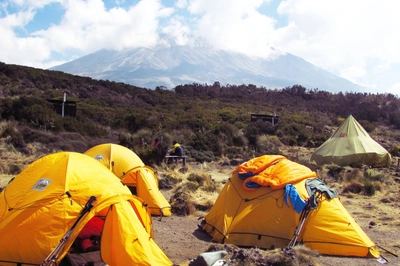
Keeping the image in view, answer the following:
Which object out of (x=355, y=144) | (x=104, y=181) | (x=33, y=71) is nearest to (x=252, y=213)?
(x=104, y=181)

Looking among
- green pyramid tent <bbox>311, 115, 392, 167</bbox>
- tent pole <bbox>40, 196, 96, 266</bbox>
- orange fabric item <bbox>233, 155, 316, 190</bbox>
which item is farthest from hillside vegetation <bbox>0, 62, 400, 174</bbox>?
tent pole <bbox>40, 196, 96, 266</bbox>

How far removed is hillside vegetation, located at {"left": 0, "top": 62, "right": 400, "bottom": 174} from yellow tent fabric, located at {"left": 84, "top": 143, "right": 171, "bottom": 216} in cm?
481

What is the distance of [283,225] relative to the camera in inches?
276

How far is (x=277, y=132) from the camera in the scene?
2722 cm

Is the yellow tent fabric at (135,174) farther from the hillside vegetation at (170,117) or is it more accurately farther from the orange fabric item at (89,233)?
the hillside vegetation at (170,117)

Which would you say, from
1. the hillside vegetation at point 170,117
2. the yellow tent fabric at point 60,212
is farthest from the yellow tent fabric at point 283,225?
the hillside vegetation at point 170,117

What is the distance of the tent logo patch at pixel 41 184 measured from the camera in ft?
20.1

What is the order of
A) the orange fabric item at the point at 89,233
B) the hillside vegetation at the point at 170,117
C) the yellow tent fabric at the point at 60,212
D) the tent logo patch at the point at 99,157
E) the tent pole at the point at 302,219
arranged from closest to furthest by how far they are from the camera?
the yellow tent fabric at the point at 60,212
the orange fabric item at the point at 89,233
the tent pole at the point at 302,219
the tent logo patch at the point at 99,157
the hillside vegetation at the point at 170,117

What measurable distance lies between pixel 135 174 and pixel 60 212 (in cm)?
435

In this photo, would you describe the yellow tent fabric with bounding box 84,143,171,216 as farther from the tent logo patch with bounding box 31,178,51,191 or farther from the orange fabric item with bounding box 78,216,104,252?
the tent logo patch with bounding box 31,178,51,191

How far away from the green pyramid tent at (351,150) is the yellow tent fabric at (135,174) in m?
10.0

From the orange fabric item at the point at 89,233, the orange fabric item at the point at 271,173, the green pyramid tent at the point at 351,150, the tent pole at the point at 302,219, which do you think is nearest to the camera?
the orange fabric item at the point at 89,233

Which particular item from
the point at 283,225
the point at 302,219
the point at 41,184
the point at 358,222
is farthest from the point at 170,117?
the point at 41,184

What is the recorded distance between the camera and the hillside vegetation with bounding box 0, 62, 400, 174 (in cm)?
1970
